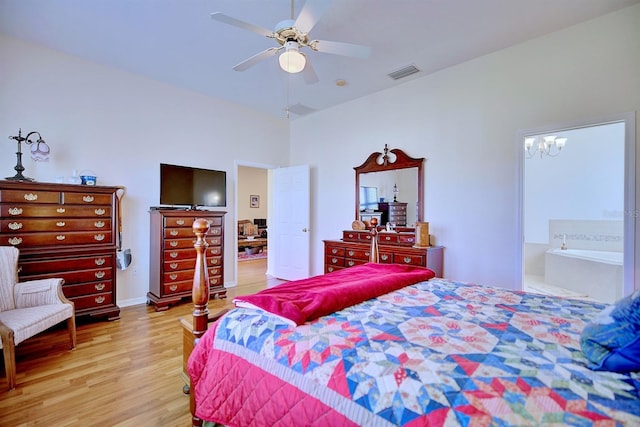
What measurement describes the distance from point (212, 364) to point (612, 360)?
1.50 metres

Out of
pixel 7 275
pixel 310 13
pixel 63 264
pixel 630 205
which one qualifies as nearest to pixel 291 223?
pixel 63 264

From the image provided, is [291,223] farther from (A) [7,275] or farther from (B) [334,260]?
(A) [7,275]

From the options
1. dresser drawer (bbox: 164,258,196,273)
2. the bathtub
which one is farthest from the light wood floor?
the bathtub

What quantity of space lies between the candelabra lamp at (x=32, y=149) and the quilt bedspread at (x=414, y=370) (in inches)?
118

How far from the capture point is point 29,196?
285 centimetres

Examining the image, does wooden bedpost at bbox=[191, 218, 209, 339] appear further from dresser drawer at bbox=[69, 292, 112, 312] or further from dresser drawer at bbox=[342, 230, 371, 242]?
dresser drawer at bbox=[342, 230, 371, 242]

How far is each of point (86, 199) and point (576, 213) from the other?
7.16 metres

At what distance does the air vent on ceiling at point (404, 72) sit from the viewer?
3.64 meters

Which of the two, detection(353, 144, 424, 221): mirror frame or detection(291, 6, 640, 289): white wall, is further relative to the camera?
detection(353, 144, 424, 221): mirror frame

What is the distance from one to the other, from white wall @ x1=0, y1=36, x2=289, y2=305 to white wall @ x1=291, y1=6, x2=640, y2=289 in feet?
7.89

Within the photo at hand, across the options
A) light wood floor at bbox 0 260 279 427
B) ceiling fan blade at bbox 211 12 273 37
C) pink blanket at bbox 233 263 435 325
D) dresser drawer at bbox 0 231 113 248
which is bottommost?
light wood floor at bbox 0 260 279 427

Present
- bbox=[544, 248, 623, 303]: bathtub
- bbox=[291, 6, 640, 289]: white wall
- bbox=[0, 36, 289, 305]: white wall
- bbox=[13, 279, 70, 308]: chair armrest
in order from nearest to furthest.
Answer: bbox=[13, 279, 70, 308]: chair armrest
bbox=[291, 6, 640, 289]: white wall
bbox=[0, 36, 289, 305]: white wall
bbox=[544, 248, 623, 303]: bathtub

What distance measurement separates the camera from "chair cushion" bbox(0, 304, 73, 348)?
2.10 metres

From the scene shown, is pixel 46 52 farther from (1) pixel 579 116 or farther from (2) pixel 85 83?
(1) pixel 579 116
